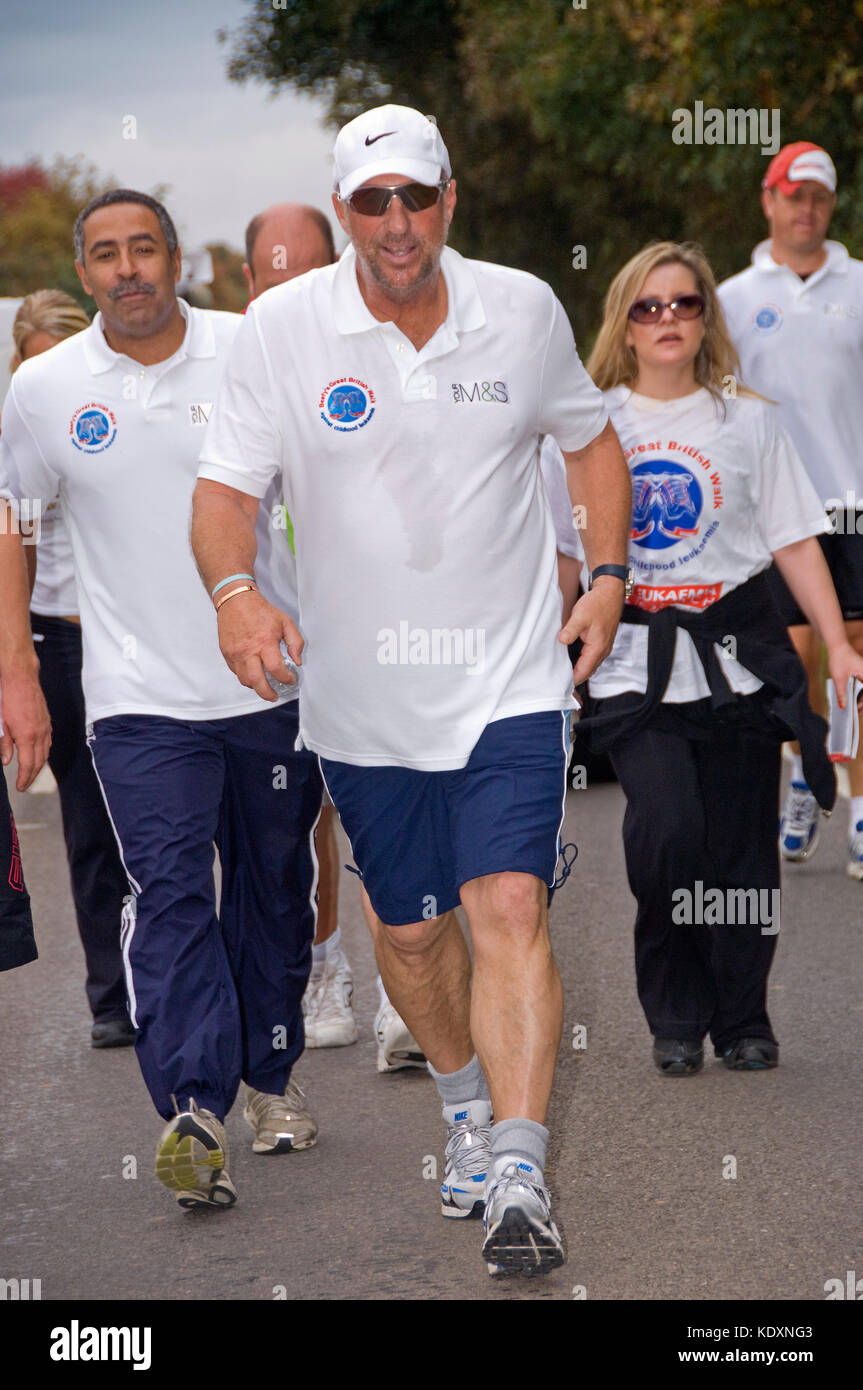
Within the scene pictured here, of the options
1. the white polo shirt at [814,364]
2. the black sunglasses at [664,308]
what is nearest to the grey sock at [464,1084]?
the black sunglasses at [664,308]

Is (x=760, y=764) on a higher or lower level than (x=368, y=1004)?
higher

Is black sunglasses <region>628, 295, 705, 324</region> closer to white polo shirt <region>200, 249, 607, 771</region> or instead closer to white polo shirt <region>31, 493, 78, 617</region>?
white polo shirt <region>200, 249, 607, 771</region>

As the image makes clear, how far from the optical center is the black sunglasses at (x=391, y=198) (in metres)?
4.30

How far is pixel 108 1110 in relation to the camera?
5.71m

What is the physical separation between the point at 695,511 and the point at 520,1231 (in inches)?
91.2

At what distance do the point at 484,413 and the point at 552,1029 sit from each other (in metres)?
1.25

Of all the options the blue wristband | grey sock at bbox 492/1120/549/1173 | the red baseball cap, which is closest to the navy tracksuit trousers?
the blue wristband

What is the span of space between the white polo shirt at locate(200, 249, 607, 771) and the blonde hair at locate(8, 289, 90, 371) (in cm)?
274

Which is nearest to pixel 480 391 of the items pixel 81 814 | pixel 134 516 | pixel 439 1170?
pixel 134 516

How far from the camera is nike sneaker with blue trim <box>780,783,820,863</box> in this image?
828 cm

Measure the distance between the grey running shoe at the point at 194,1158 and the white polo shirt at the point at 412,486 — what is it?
940 millimetres

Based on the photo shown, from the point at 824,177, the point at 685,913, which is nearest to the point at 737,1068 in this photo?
the point at 685,913

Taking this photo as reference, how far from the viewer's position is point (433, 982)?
4.67 meters
